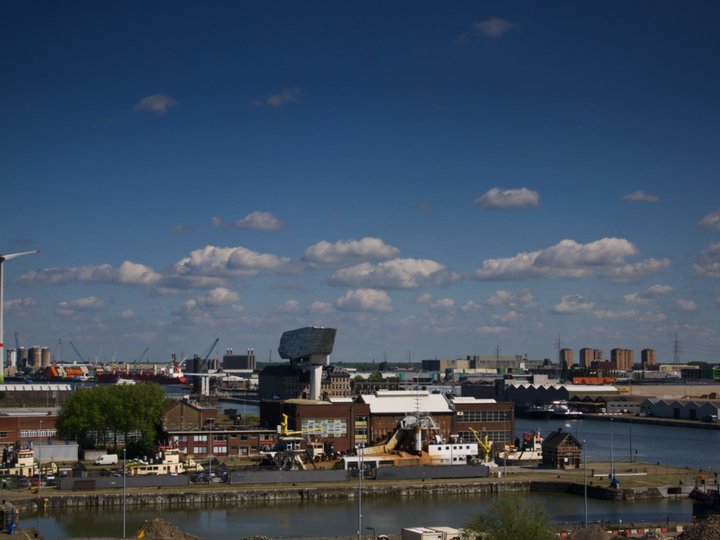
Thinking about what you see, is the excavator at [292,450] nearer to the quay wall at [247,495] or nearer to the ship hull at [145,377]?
the quay wall at [247,495]

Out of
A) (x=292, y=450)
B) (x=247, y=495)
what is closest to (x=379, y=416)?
(x=292, y=450)

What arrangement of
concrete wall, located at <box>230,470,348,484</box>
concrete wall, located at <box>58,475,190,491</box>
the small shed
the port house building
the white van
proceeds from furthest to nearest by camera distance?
the port house building
the small shed
the white van
concrete wall, located at <box>230,470,348,484</box>
concrete wall, located at <box>58,475,190,491</box>

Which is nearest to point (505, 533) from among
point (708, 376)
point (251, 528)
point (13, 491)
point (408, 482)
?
point (251, 528)

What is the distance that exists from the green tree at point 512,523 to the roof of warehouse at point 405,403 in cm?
2100

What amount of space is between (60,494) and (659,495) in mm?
20143

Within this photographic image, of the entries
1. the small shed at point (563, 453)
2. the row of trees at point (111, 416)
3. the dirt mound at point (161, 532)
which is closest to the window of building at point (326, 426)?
the row of trees at point (111, 416)

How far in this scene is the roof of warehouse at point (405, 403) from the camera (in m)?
42.7

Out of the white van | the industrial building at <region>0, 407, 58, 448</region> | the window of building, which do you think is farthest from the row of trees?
the window of building

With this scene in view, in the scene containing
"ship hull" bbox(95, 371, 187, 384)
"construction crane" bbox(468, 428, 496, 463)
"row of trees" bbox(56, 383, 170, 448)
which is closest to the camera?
"construction crane" bbox(468, 428, 496, 463)

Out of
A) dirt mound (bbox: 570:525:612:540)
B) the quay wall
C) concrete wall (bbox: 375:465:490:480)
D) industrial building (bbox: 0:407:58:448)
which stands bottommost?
the quay wall

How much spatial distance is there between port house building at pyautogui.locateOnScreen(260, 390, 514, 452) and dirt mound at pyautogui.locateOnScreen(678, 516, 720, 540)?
21.2m

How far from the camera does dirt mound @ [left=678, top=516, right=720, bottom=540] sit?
19109 millimetres

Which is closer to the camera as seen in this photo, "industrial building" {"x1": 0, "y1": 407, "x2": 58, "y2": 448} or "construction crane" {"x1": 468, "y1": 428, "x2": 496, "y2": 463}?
"construction crane" {"x1": 468, "y1": 428, "x2": 496, "y2": 463}

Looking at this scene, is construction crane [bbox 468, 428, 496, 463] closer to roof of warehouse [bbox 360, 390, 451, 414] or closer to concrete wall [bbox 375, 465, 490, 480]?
roof of warehouse [bbox 360, 390, 451, 414]
